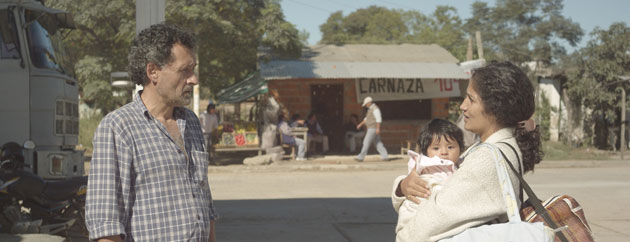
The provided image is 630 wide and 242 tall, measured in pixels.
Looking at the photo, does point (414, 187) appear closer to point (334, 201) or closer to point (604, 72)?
point (334, 201)

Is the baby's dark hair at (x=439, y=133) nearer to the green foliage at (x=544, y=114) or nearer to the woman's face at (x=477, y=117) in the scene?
the woman's face at (x=477, y=117)

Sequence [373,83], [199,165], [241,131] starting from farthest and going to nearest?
[373,83] < [241,131] < [199,165]

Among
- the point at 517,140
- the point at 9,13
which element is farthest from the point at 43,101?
the point at 517,140

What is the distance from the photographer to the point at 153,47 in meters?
2.41

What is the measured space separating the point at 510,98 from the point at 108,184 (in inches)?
62.4

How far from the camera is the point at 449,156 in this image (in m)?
3.22

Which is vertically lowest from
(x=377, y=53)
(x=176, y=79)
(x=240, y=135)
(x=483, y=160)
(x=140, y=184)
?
(x=240, y=135)

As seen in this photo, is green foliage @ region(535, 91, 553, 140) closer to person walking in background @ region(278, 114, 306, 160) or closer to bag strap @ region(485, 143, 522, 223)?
person walking in background @ region(278, 114, 306, 160)

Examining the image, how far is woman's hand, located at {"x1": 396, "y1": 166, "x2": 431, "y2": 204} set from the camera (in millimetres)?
2389

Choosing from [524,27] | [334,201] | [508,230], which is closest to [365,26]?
[524,27]

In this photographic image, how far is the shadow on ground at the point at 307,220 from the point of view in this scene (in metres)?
6.62

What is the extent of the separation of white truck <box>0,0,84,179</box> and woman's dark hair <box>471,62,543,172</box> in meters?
5.59

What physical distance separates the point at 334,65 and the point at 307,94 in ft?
6.03

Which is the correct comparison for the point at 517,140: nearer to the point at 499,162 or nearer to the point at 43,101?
the point at 499,162
